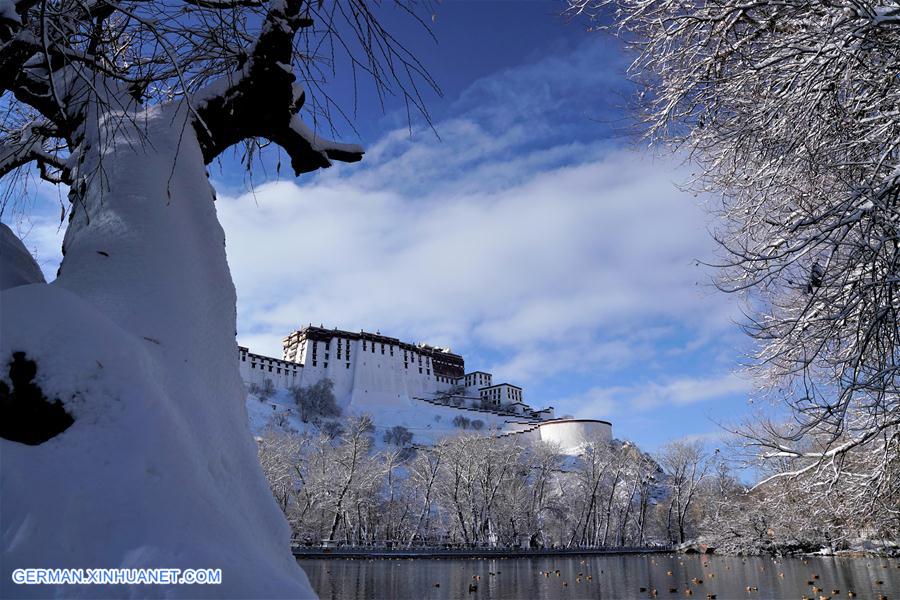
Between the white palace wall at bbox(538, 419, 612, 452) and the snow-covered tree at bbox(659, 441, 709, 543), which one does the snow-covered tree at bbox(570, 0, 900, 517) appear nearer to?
the snow-covered tree at bbox(659, 441, 709, 543)

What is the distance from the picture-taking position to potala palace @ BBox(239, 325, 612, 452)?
3169 inches

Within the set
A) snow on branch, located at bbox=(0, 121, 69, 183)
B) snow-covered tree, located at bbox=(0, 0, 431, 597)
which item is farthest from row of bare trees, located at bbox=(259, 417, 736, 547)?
snow-covered tree, located at bbox=(0, 0, 431, 597)

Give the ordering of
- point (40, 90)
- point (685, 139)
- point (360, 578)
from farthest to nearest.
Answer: point (360, 578)
point (685, 139)
point (40, 90)

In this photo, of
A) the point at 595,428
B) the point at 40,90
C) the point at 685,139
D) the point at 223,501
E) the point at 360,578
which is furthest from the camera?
the point at 595,428

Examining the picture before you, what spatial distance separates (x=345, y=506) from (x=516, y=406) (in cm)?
6705

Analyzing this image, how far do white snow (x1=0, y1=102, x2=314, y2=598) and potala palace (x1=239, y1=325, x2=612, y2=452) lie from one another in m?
76.7

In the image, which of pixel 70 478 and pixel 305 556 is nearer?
pixel 70 478

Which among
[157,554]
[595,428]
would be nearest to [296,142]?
[157,554]

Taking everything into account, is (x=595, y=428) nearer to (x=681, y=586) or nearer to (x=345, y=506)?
(x=345, y=506)

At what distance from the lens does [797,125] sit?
4754mm

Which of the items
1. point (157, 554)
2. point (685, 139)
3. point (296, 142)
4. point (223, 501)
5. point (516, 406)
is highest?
point (516, 406)

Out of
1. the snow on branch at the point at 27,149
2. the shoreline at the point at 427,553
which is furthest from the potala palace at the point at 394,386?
the snow on branch at the point at 27,149

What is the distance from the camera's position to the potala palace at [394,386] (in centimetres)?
8050

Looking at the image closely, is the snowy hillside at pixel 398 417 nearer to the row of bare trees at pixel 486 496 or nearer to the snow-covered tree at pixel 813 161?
the row of bare trees at pixel 486 496
